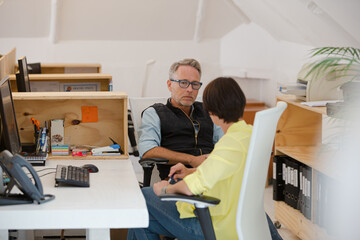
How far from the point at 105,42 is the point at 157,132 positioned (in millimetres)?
3862

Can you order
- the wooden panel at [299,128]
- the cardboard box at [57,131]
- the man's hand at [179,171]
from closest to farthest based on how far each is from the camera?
1. the man's hand at [179,171]
2. the cardboard box at [57,131]
3. the wooden panel at [299,128]

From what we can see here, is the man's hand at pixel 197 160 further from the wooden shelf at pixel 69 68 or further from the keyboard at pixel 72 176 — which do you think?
the wooden shelf at pixel 69 68

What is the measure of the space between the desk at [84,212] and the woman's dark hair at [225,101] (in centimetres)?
48

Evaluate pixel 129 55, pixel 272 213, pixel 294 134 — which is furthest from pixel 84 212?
pixel 129 55

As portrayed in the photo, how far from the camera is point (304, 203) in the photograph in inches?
132

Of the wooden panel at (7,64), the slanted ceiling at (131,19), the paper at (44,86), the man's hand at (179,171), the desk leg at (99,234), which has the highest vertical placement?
the slanted ceiling at (131,19)

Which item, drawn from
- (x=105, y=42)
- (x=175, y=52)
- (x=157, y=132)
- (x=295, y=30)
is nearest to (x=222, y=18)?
(x=175, y=52)

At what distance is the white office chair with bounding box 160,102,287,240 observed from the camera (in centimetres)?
191

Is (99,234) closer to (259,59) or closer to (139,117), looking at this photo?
(139,117)

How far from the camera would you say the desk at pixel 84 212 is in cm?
187

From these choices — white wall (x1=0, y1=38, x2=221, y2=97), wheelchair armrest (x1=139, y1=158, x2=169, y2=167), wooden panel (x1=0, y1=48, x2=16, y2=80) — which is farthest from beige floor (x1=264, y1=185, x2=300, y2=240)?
white wall (x1=0, y1=38, x2=221, y2=97)

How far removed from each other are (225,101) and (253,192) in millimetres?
397

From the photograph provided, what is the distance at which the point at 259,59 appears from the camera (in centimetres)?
607

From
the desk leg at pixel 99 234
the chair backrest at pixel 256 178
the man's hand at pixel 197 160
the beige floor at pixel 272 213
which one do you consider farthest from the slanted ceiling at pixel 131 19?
the desk leg at pixel 99 234
